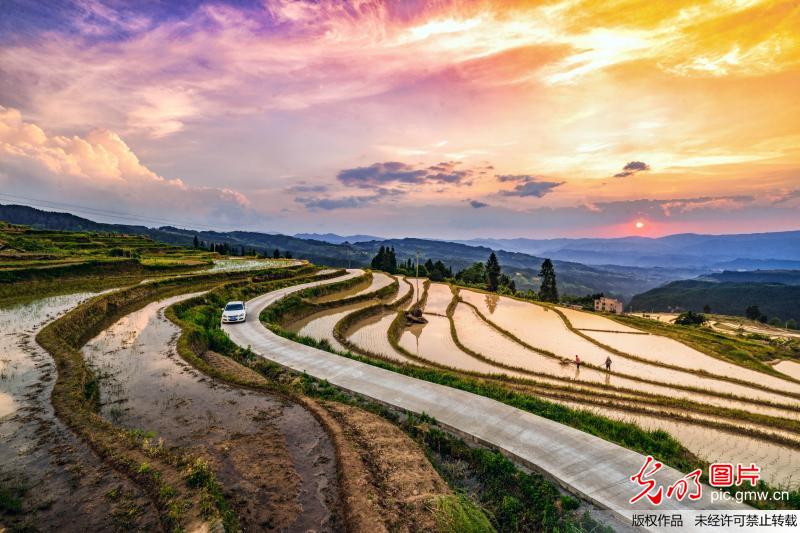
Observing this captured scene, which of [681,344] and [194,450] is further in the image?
[681,344]

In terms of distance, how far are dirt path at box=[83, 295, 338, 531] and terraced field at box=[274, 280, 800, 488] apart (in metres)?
9.00

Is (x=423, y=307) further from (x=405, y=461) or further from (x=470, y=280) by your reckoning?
(x=470, y=280)

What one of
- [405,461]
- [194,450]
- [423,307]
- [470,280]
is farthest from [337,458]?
[470,280]

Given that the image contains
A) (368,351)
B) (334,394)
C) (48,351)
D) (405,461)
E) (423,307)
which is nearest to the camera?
(405,461)

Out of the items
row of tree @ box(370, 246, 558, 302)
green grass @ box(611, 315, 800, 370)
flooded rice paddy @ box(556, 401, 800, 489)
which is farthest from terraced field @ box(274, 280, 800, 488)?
row of tree @ box(370, 246, 558, 302)

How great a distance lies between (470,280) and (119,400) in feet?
262

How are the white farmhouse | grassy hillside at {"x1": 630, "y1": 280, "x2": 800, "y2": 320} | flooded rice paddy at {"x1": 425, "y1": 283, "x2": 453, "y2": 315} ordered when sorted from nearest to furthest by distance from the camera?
flooded rice paddy at {"x1": 425, "y1": 283, "x2": 453, "y2": 315} < the white farmhouse < grassy hillside at {"x1": 630, "y1": 280, "x2": 800, "y2": 320}

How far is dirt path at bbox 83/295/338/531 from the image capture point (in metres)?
6.62

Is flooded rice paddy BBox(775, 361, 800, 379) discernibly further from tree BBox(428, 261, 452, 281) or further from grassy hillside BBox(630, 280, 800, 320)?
grassy hillside BBox(630, 280, 800, 320)

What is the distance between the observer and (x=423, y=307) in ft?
124

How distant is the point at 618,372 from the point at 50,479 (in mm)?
23974

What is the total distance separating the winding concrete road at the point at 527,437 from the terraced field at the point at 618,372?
4.97 metres

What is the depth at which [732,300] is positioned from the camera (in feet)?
567

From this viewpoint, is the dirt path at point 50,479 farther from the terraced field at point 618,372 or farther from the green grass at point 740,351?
the green grass at point 740,351
